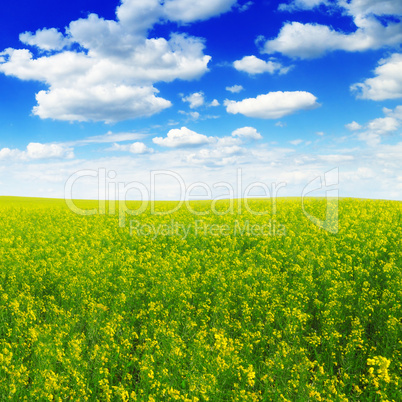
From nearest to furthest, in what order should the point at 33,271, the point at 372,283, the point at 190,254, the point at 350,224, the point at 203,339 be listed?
1. the point at 203,339
2. the point at 372,283
3. the point at 33,271
4. the point at 190,254
5. the point at 350,224

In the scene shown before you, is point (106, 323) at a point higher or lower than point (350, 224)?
lower

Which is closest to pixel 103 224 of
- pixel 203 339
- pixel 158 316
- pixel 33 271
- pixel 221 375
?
pixel 33 271

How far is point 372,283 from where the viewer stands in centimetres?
893

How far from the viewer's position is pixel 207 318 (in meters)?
7.63

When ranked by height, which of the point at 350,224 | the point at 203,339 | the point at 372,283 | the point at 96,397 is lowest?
the point at 96,397

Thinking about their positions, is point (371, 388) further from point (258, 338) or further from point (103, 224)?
point (103, 224)

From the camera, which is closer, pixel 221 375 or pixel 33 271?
pixel 221 375

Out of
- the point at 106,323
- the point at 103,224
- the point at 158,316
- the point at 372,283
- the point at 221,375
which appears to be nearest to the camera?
the point at 221,375

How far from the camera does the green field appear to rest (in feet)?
18.4

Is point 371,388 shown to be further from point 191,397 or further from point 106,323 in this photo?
point 106,323

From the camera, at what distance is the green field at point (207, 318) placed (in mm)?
5609

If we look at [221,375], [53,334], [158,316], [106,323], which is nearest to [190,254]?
[158,316]

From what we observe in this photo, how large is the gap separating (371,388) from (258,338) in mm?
2068

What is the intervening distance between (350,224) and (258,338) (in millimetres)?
9494
